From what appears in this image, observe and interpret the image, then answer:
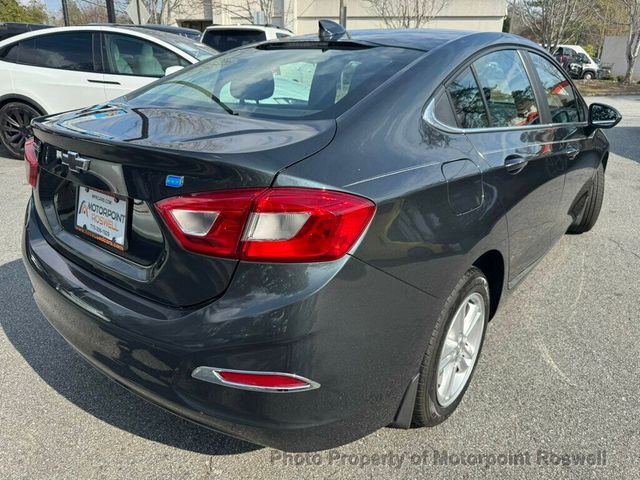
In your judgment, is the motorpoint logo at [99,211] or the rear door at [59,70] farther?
the rear door at [59,70]

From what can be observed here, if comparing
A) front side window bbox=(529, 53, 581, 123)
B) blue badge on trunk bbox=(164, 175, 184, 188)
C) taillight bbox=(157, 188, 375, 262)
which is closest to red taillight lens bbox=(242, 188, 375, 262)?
taillight bbox=(157, 188, 375, 262)

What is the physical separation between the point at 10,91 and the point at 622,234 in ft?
24.3

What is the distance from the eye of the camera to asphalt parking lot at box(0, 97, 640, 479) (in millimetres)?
2098

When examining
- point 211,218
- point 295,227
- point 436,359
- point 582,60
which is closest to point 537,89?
point 436,359

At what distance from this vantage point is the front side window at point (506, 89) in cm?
253

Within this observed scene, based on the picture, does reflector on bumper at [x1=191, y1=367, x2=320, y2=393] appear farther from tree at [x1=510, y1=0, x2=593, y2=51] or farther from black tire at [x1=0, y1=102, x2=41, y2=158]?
tree at [x1=510, y1=0, x2=593, y2=51]

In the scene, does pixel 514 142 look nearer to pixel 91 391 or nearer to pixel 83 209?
pixel 83 209

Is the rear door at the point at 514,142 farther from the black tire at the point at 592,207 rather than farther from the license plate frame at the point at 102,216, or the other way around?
the black tire at the point at 592,207

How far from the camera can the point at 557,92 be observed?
337 centimetres

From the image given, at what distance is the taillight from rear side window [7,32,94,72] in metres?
6.26

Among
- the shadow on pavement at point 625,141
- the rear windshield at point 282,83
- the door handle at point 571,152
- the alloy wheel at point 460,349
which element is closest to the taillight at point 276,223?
the rear windshield at point 282,83

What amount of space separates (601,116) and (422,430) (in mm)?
2724

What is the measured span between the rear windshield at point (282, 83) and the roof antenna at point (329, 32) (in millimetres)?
110

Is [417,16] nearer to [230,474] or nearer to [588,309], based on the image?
[588,309]
